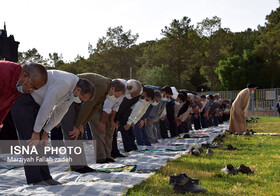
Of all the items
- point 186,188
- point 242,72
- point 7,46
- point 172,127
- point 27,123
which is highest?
point 242,72

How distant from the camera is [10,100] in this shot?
4.21 metres

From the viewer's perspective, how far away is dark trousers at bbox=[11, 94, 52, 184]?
444cm

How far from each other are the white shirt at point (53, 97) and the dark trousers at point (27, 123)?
0.13 m

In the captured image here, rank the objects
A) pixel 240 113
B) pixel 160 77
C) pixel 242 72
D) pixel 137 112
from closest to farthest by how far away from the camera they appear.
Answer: pixel 137 112 → pixel 240 113 → pixel 242 72 → pixel 160 77

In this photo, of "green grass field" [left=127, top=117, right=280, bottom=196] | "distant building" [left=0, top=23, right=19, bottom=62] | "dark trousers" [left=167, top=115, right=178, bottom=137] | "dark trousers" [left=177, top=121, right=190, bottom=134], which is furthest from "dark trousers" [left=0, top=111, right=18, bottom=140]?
"dark trousers" [left=177, top=121, right=190, bottom=134]

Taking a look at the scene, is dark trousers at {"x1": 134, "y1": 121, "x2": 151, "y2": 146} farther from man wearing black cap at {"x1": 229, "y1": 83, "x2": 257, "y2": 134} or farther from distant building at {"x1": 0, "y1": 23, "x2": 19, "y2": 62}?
man wearing black cap at {"x1": 229, "y1": 83, "x2": 257, "y2": 134}

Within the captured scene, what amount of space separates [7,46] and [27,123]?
6.94 m

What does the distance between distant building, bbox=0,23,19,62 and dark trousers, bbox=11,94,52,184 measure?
6.41m

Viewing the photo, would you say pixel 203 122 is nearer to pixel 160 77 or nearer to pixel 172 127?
pixel 172 127

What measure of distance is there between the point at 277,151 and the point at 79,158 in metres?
5.22

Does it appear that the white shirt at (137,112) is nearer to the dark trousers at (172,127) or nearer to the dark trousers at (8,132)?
the dark trousers at (8,132)

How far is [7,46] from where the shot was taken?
10.8 meters

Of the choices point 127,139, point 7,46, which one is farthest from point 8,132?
point 7,46

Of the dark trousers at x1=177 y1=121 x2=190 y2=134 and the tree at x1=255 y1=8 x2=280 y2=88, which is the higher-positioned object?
the tree at x1=255 y1=8 x2=280 y2=88
